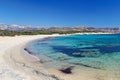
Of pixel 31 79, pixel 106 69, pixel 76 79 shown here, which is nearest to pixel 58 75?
pixel 76 79

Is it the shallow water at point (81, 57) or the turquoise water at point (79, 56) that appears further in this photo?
the turquoise water at point (79, 56)

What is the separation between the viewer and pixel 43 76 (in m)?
10.3

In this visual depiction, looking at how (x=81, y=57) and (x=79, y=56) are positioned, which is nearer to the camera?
(x=81, y=57)

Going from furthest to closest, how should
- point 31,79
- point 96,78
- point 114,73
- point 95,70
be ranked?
1. point 95,70
2. point 114,73
3. point 96,78
4. point 31,79

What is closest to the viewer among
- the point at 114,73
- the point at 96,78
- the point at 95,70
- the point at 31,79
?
the point at 31,79

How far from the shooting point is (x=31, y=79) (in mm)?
9469

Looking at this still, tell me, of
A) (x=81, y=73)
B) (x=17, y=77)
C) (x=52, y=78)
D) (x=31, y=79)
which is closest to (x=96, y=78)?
(x=81, y=73)

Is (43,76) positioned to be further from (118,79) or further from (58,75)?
(118,79)

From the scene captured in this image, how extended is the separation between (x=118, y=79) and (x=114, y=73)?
131 cm

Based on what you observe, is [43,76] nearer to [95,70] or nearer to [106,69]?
[95,70]

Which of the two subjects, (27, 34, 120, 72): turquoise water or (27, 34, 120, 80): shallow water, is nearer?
(27, 34, 120, 80): shallow water

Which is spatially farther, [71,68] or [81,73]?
[71,68]

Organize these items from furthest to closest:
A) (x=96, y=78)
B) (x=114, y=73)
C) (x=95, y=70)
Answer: (x=95, y=70) < (x=114, y=73) < (x=96, y=78)

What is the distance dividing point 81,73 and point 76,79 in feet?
4.46
